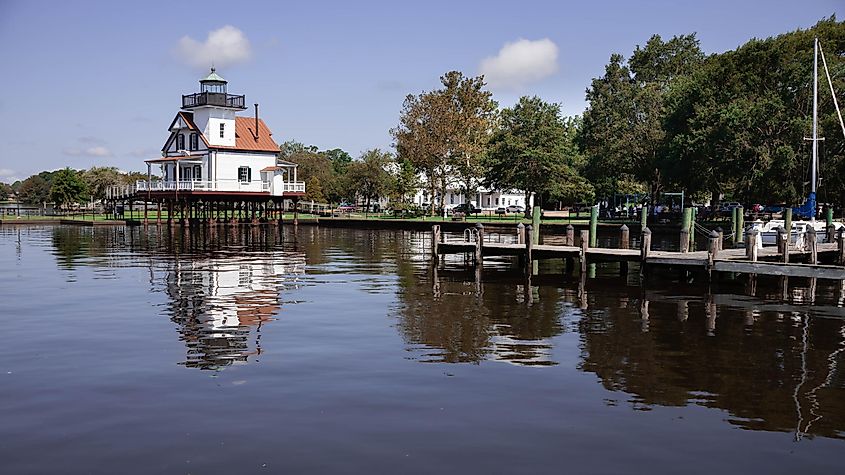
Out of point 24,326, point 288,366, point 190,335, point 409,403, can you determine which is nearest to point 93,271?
point 24,326

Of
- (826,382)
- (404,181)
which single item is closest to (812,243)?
(826,382)

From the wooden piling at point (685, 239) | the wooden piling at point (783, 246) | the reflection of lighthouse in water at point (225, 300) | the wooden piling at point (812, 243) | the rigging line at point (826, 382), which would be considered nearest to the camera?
the rigging line at point (826, 382)

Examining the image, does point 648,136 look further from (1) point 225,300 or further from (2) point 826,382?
(2) point 826,382

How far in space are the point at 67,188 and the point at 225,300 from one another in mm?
114950

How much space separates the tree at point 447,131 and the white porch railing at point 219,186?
14.4 metres

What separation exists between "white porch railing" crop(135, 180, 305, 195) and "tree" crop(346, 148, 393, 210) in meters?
37.7

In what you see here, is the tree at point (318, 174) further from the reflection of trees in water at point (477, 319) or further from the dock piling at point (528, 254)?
the reflection of trees in water at point (477, 319)

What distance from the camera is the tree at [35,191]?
564ft

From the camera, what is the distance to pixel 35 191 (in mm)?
187000

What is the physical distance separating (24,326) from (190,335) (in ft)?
15.6

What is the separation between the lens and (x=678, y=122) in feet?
236

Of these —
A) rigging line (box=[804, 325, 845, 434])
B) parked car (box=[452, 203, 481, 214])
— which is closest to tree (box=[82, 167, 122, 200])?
parked car (box=[452, 203, 481, 214])

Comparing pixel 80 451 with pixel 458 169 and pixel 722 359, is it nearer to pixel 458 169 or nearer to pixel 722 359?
pixel 722 359

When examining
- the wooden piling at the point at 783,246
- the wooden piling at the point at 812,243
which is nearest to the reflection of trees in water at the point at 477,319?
the wooden piling at the point at 783,246
